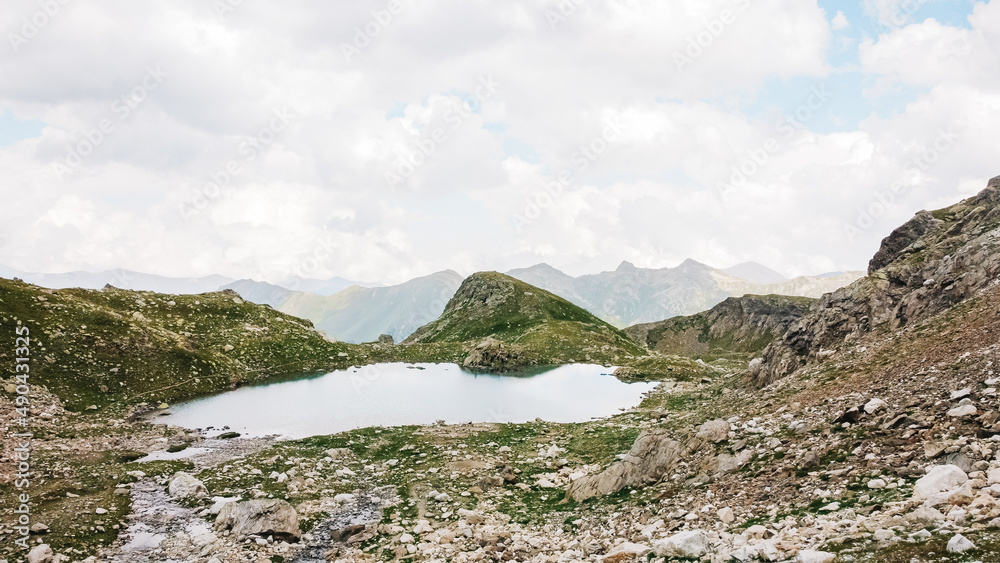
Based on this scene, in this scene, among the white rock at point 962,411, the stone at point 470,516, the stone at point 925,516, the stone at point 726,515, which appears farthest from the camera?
the stone at point 470,516

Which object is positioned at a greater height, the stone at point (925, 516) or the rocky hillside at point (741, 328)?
the rocky hillside at point (741, 328)

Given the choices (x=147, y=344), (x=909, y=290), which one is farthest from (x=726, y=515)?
(x=147, y=344)

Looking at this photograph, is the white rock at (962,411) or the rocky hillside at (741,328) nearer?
the white rock at (962,411)

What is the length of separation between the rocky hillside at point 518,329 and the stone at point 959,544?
76967mm

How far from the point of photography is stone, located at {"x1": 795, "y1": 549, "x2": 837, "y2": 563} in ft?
31.6

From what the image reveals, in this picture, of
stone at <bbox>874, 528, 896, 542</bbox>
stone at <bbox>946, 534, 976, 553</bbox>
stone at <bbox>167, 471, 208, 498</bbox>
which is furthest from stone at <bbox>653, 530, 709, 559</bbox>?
stone at <bbox>167, 471, 208, 498</bbox>

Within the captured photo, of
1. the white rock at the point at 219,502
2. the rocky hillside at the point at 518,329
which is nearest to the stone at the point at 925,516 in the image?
the white rock at the point at 219,502

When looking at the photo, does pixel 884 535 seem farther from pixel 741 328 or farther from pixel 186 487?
pixel 741 328

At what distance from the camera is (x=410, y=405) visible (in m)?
51.7

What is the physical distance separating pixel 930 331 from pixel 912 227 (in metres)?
27.1

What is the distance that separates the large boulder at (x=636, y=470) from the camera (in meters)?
20.9

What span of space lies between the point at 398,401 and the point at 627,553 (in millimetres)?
43398

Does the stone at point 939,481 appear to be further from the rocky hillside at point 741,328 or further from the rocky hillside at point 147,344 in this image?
the rocky hillside at point 741,328

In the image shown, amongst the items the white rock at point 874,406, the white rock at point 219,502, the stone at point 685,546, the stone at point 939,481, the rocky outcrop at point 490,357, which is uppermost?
the rocky outcrop at point 490,357
